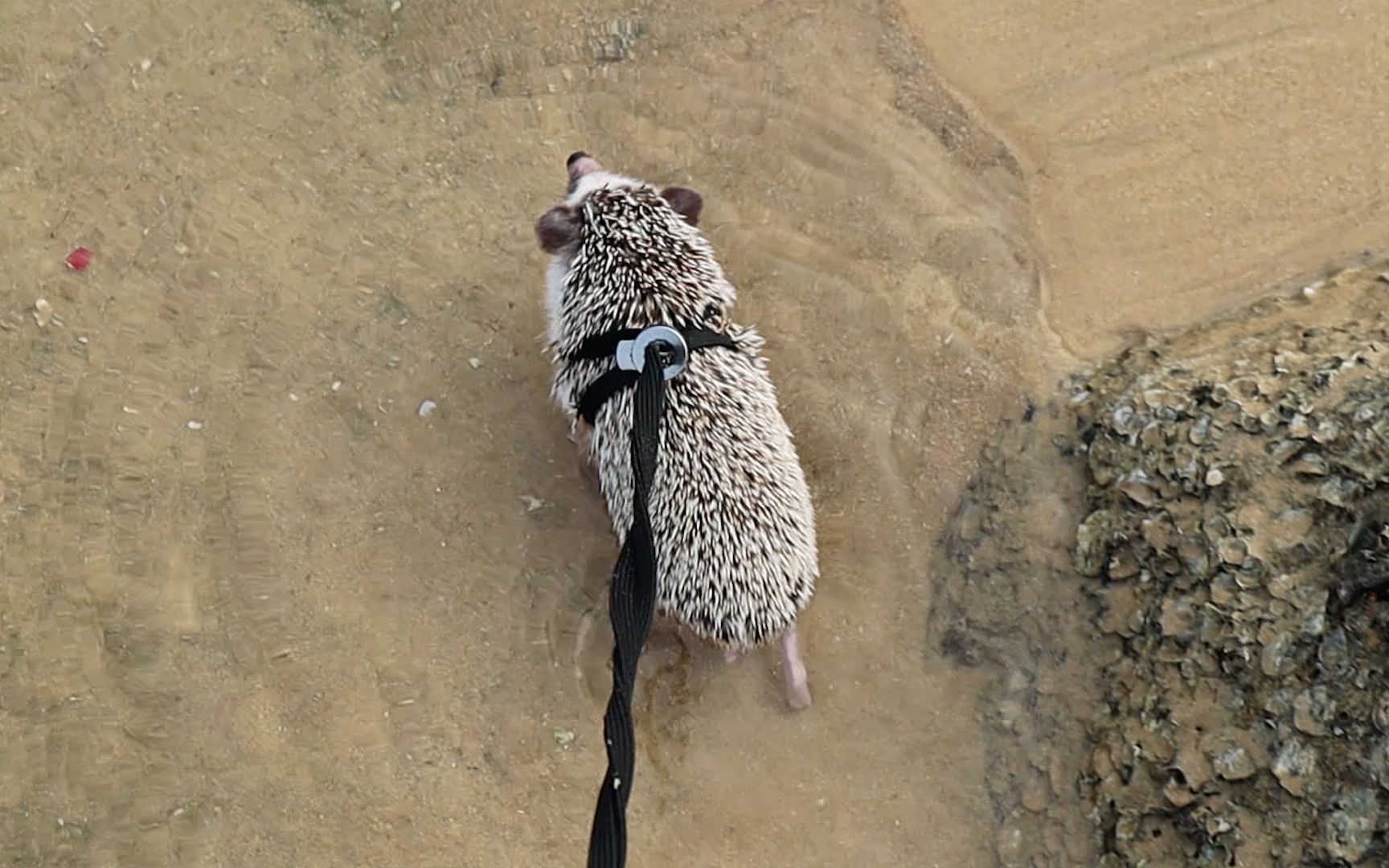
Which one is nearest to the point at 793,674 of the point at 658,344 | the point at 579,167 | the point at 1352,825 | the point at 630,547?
the point at 630,547

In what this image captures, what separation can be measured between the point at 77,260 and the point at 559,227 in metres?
2.40

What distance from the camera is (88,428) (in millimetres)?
4848

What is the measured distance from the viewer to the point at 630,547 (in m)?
3.89

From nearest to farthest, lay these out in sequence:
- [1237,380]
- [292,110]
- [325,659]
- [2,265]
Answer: [1237,380] → [325,659] → [2,265] → [292,110]

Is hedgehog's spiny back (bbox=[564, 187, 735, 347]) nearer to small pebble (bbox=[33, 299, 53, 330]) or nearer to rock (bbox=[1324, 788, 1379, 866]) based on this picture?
small pebble (bbox=[33, 299, 53, 330])

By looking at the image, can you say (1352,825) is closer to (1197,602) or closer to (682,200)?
(1197,602)

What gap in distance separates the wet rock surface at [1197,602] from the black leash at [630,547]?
1528 mm

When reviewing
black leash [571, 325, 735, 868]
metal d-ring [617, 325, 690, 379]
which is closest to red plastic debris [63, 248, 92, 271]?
black leash [571, 325, 735, 868]

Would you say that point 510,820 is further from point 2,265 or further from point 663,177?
point 2,265

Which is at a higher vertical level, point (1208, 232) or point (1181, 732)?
point (1208, 232)

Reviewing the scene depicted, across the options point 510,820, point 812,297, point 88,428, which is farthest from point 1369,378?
point 88,428

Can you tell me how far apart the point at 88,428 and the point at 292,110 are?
1.90m

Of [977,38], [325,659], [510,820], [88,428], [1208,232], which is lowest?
[510,820]

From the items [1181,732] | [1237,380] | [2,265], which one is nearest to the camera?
[1181,732]
